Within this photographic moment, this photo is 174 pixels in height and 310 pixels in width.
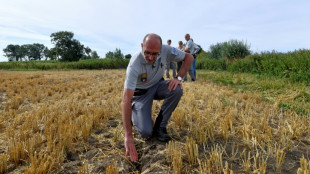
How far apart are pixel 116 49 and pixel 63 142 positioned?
182ft

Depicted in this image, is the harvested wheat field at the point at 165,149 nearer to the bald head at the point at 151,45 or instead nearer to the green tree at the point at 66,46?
the bald head at the point at 151,45

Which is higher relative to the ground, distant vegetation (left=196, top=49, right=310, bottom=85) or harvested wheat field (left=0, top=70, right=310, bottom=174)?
distant vegetation (left=196, top=49, right=310, bottom=85)

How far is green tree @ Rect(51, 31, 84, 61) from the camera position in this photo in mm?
46156

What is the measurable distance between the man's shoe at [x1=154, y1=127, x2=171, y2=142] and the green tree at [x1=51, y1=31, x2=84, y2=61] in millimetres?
47905

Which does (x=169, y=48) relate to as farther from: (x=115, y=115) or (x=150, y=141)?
(x=115, y=115)

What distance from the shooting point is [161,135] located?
2701mm

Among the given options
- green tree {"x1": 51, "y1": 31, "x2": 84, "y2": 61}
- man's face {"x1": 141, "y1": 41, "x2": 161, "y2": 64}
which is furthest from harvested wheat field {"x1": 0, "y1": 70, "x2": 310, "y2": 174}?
green tree {"x1": 51, "y1": 31, "x2": 84, "y2": 61}

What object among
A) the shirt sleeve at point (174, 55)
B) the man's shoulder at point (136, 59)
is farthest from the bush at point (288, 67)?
the man's shoulder at point (136, 59)

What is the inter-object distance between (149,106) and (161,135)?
1.55 feet

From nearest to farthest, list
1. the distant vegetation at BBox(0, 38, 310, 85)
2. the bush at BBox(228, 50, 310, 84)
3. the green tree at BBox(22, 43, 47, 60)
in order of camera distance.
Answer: the bush at BBox(228, 50, 310, 84)
the distant vegetation at BBox(0, 38, 310, 85)
the green tree at BBox(22, 43, 47, 60)

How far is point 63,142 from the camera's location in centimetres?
240

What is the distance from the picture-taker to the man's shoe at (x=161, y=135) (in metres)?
2.65

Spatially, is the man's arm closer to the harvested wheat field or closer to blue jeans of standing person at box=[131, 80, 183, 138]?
the harvested wheat field

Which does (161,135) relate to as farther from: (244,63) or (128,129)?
(244,63)
